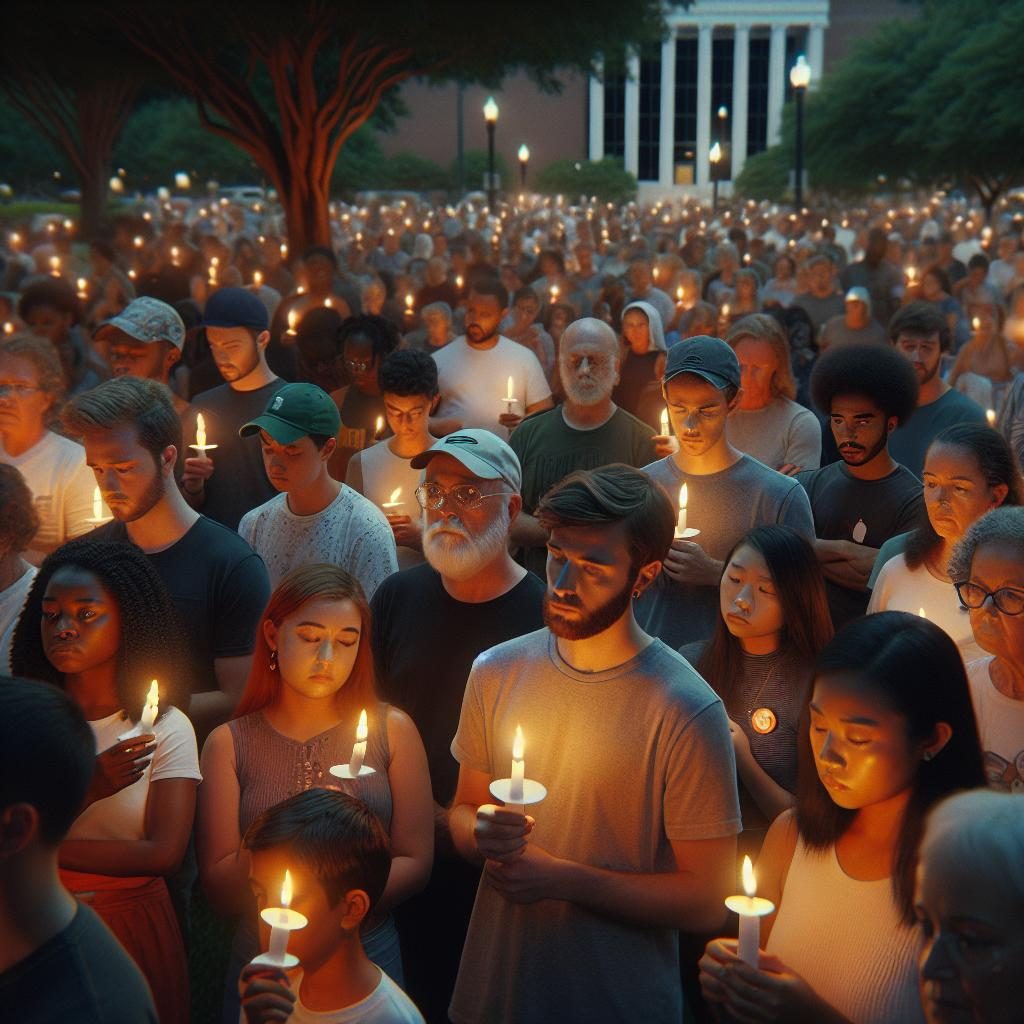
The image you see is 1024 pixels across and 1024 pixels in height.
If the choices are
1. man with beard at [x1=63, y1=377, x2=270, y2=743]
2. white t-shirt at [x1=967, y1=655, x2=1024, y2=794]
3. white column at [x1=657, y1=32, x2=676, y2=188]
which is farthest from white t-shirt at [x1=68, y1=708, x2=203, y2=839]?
white column at [x1=657, y1=32, x2=676, y2=188]

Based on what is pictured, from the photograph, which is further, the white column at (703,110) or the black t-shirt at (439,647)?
the white column at (703,110)

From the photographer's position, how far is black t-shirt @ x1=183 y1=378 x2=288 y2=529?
21.6 feet

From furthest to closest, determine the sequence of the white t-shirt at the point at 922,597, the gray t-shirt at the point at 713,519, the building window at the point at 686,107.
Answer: the building window at the point at 686,107 → the gray t-shirt at the point at 713,519 → the white t-shirt at the point at 922,597

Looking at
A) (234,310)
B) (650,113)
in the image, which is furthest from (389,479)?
(650,113)

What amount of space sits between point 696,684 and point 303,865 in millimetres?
960

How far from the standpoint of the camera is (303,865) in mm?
3250

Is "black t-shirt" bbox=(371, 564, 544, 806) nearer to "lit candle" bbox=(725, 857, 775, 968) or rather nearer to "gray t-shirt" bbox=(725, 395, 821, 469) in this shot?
"lit candle" bbox=(725, 857, 775, 968)

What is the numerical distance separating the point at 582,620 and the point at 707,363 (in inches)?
86.5

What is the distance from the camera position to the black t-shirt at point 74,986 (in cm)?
237

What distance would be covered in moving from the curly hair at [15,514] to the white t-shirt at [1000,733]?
2.95 meters

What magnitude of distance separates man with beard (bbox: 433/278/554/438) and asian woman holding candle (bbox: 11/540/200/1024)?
4.21 metres

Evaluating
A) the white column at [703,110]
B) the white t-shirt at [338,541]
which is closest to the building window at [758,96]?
the white column at [703,110]

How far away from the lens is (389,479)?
20.6 ft

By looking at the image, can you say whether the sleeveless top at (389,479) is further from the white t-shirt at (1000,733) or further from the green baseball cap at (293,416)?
the white t-shirt at (1000,733)
